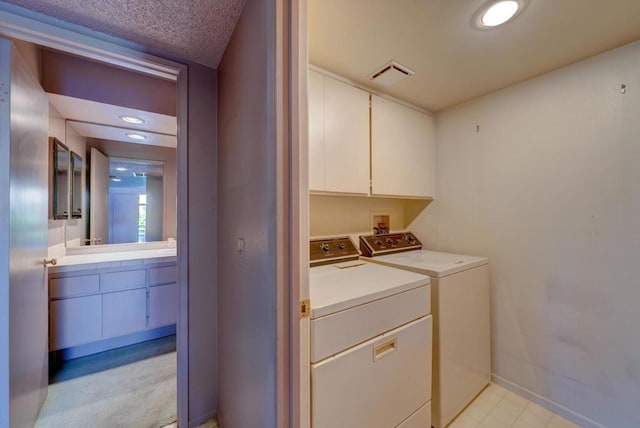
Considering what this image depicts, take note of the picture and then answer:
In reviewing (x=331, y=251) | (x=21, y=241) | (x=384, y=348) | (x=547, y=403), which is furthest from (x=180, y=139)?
(x=547, y=403)

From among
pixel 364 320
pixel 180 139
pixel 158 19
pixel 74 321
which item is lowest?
pixel 74 321

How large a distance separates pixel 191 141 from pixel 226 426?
5.13 ft

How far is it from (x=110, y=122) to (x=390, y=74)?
7.52 ft

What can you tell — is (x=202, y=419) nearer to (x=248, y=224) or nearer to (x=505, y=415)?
(x=248, y=224)

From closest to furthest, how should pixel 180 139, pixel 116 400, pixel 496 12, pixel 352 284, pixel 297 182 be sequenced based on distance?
pixel 297 182, pixel 496 12, pixel 352 284, pixel 180 139, pixel 116 400

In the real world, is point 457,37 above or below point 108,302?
above

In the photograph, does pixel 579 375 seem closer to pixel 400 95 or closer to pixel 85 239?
pixel 400 95

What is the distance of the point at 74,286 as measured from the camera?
193 cm

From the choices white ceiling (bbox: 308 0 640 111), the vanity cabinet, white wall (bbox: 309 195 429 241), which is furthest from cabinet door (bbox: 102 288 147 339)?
white ceiling (bbox: 308 0 640 111)

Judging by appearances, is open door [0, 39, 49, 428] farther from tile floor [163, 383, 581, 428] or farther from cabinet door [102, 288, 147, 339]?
tile floor [163, 383, 581, 428]

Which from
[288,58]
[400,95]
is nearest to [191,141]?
[288,58]

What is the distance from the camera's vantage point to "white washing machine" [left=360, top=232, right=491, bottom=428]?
4.56 feet

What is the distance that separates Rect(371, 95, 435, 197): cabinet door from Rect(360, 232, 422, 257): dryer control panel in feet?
1.27

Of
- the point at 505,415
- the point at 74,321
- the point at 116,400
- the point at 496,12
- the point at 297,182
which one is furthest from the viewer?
the point at 74,321
